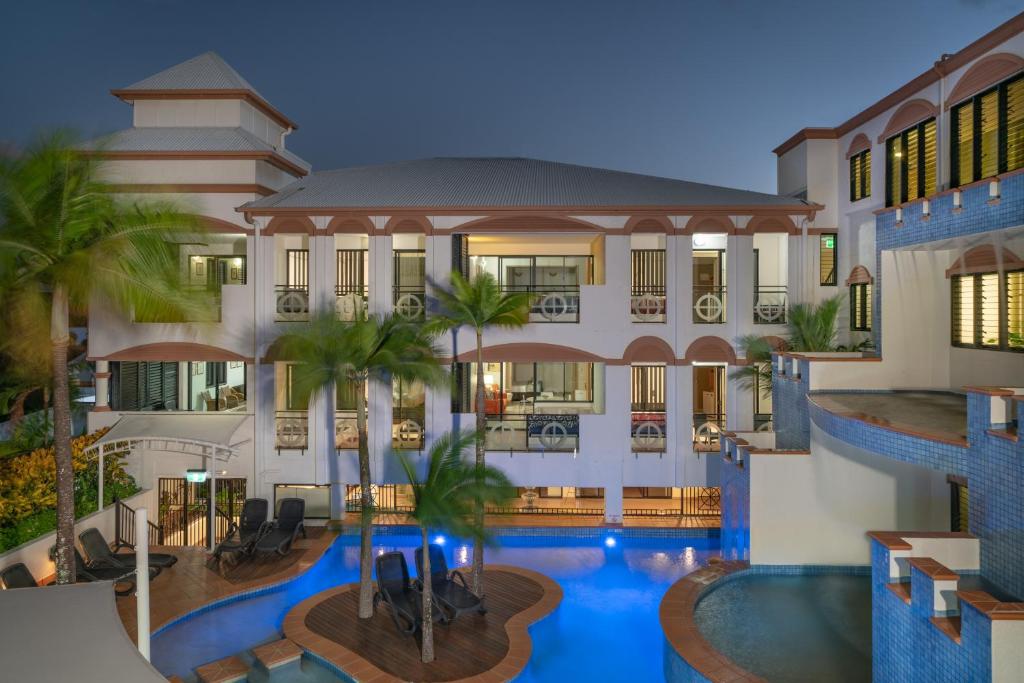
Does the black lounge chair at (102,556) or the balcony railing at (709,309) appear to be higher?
the balcony railing at (709,309)

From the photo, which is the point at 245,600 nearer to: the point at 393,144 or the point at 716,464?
the point at 716,464

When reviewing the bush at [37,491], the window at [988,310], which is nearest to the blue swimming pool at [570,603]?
the bush at [37,491]

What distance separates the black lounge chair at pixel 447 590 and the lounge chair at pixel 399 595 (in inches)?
9.8

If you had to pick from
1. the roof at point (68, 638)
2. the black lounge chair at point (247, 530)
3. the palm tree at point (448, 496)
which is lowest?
the black lounge chair at point (247, 530)

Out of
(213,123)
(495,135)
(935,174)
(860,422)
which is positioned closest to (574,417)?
(860,422)

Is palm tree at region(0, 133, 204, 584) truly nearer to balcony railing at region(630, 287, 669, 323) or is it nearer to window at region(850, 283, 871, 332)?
balcony railing at region(630, 287, 669, 323)

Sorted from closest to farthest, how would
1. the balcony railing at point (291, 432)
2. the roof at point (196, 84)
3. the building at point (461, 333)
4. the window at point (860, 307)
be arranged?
the window at point (860, 307), the building at point (461, 333), the balcony railing at point (291, 432), the roof at point (196, 84)

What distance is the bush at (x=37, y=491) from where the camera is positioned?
46.0 feet

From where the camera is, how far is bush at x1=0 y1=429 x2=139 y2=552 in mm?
14023

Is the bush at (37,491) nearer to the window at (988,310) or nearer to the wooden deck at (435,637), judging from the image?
the wooden deck at (435,637)

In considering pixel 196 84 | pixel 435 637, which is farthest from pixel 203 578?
pixel 196 84

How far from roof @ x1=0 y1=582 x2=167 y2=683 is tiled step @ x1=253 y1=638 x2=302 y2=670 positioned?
20.5 feet

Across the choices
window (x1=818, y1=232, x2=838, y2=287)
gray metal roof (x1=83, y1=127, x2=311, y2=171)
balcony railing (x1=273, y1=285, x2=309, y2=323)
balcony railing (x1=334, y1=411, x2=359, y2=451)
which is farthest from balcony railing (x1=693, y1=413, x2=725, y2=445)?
gray metal roof (x1=83, y1=127, x2=311, y2=171)

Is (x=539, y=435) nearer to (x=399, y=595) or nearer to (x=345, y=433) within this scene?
(x=345, y=433)
